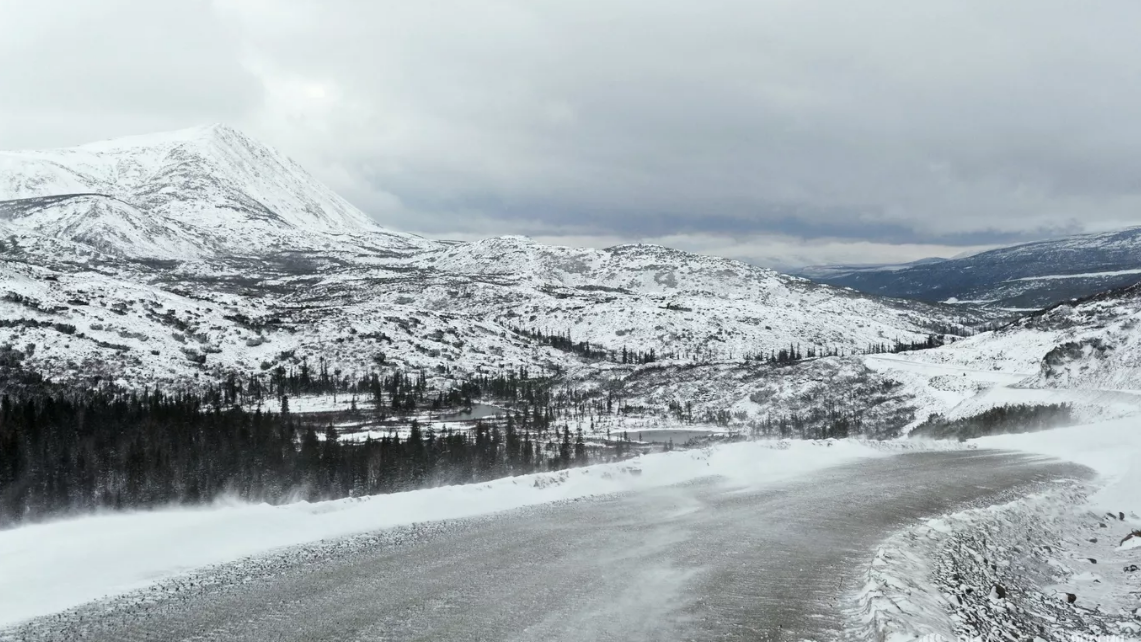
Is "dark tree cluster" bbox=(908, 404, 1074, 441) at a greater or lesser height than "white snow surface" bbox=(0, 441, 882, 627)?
lesser

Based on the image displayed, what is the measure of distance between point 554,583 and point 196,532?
10.4 meters

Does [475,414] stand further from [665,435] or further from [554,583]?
[554,583]

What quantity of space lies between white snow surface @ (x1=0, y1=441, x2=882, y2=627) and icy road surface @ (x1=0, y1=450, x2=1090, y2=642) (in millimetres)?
1066

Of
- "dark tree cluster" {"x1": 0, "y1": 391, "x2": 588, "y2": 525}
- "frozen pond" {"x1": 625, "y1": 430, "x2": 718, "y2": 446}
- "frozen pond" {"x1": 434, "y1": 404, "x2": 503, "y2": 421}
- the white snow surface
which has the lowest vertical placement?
"frozen pond" {"x1": 625, "y1": 430, "x2": 718, "y2": 446}

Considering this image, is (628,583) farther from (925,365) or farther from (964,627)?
(925,365)

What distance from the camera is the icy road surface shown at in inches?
574

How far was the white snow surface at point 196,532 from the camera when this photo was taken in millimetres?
16938

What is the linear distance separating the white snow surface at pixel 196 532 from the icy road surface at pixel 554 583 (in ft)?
3.50

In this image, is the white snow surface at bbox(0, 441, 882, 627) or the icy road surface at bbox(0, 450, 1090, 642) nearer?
the icy road surface at bbox(0, 450, 1090, 642)

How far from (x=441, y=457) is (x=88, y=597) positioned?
58263 millimetres

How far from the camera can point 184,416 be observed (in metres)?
83.8

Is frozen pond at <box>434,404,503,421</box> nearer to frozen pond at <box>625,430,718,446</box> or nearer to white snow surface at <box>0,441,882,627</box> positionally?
frozen pond at <box>625,430,718,446</box>


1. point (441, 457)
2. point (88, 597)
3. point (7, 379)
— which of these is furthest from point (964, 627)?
point (7, 379)

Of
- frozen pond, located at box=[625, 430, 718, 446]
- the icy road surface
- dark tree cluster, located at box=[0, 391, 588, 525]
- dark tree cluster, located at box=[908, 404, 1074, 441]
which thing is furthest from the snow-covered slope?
the icy road surface
